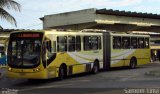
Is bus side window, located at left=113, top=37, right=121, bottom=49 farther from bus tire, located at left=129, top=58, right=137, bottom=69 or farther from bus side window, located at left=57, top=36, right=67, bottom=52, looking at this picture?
bus side window, located at left=57, top=36, right=67, bottom=52

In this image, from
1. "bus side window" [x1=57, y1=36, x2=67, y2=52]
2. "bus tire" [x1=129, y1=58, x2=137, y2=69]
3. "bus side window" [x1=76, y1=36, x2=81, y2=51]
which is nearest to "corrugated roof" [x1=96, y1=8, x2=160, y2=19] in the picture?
"bus tire" [x1=129, y1=58, x2=137, y2=69]

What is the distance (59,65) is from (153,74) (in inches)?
238

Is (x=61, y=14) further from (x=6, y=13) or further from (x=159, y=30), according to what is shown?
(x=6, y=13)

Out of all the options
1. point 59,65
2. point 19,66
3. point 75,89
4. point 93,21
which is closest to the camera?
point 75,89

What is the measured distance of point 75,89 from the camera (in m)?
18.9

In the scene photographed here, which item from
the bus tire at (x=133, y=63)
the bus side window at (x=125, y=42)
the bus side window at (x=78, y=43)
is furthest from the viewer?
the bus tire at (x=133, y=63)

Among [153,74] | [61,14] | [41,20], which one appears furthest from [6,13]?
[41,20]

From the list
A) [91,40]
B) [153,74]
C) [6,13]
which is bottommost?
[153,74]

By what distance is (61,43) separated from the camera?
2423 centimetres

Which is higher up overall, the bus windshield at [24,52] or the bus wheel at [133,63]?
the bus windshield at [24,52]

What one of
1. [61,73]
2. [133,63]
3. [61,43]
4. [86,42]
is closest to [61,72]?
[61,73]

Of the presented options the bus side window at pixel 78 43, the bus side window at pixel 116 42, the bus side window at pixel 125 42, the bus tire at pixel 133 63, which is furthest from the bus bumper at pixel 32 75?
the bus tire at pixel 133 63

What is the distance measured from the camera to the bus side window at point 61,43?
78.2 ft

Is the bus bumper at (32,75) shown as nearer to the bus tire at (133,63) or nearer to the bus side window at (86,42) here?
the bus side window at (86,42)
